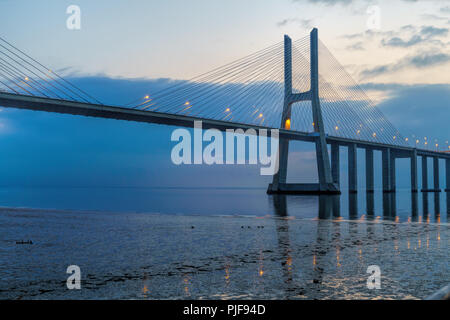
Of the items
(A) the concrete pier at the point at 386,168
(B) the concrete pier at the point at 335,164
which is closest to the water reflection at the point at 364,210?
(B) the concrete pier at the point at 335,164

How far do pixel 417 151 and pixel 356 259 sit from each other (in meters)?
96.6

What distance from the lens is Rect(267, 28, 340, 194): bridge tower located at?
60.5 m

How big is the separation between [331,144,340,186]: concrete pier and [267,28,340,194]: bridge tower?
14.1 feet

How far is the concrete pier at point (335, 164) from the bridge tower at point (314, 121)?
14.1ft

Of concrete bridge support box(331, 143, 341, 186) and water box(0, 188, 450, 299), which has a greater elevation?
concrete bridge support box(331, 143, 341, 186)

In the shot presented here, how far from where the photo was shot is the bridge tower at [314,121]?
60.5m

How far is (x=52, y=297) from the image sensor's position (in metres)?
6.27

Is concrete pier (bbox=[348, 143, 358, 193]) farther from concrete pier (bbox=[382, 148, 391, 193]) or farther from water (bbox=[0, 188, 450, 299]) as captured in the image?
water (bbox=[0, 188, 450, 299])

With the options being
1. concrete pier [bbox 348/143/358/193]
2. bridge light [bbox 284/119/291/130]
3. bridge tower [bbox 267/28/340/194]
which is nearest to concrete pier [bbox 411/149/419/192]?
concrete pier [bbox 348/143/358/193]

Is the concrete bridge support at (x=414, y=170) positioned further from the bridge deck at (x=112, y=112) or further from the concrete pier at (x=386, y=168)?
the bridge deck at (x=112, y=112)

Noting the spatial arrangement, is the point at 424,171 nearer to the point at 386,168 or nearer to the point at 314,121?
the point at 386,168

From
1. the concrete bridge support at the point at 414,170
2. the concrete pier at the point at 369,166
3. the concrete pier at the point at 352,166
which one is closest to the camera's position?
the concrete pier at the point at 352,166

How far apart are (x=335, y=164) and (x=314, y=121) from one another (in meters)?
12.6

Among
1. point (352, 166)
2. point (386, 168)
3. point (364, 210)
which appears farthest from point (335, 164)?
point (364, 210)
